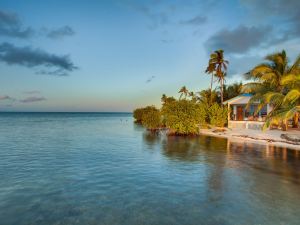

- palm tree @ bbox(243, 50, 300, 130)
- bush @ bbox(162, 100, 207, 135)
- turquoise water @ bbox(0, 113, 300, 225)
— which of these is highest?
palm tree @ bbox(243, 50, 300, 130)

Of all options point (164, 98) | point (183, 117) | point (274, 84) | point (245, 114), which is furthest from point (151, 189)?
point (164, 98)

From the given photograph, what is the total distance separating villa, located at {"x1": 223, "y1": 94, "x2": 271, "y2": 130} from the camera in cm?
3087

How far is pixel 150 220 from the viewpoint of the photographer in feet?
23.3

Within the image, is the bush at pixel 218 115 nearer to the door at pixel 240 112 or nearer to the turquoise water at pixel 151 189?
the door at pixel 240 112

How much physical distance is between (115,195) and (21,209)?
3195 millimetres

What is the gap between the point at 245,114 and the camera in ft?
115

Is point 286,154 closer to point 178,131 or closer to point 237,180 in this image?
point 237,180

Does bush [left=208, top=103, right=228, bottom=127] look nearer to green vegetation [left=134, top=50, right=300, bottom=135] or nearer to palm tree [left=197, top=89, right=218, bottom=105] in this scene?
green vegetation [left=134, top=50, right=300, bottom=135]

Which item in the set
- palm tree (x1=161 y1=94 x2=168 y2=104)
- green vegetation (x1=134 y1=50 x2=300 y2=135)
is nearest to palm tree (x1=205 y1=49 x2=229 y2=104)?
green vegetation (x1=134 y1=50 x2=300 y2=135)

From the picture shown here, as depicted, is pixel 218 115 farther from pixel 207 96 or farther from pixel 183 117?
pixel 207 96

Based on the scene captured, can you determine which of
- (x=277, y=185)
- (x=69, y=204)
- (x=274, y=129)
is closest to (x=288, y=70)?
(x=274, y=129)

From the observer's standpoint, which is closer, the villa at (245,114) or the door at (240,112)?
the villa at (245,114)

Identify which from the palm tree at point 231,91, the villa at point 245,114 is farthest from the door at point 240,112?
the palm tree at point 231,91

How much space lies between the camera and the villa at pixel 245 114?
101 feet
